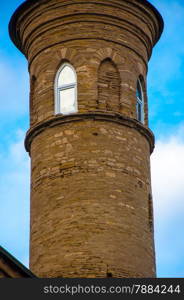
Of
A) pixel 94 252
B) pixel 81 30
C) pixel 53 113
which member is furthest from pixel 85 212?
pixel 81 30

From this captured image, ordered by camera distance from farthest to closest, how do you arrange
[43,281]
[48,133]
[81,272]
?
[48,133] → [81,272] → [43,281]

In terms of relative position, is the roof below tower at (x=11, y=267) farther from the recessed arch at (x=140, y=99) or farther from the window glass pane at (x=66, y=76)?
the recessed arch at (x=140, y=99)

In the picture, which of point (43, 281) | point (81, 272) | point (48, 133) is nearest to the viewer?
point (43, 281)

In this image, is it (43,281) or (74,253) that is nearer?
(43,281)

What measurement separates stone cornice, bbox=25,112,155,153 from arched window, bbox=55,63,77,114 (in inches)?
15.3

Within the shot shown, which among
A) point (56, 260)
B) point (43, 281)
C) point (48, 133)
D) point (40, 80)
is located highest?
point (40, 80)

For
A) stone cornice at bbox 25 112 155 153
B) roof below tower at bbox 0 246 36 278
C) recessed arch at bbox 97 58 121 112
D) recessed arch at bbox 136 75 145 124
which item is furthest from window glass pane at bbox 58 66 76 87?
roof below tower at bbox 0 246 36 278

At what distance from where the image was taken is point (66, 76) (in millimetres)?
27969

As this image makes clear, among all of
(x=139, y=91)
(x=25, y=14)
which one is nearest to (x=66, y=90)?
(x=139, y=91)

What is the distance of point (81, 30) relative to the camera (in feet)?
92.0

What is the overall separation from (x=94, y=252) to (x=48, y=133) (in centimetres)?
363

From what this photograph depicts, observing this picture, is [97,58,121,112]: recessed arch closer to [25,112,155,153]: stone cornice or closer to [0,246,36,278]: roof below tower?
[25,112,155,153]: stone cornice

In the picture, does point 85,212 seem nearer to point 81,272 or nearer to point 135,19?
point 81,272

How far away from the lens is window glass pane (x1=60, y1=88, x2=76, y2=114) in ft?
90.4
